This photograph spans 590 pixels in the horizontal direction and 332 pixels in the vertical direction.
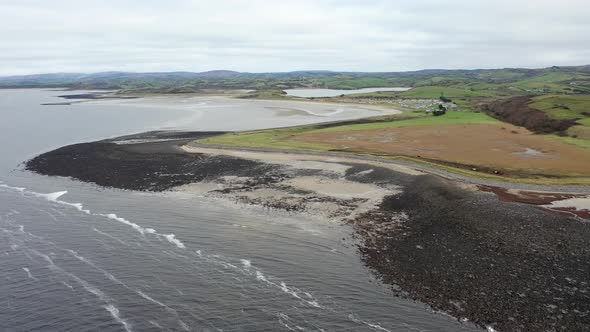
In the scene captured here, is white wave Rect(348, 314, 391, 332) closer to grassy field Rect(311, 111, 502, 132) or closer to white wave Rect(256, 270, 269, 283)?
white wave Rect(256, 270, 269, 283)

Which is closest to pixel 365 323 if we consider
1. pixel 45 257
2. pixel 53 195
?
pixel 45 257

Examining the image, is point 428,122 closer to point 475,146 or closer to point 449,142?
point 449,142

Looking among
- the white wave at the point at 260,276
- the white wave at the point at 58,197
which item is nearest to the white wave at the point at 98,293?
the white wave at the point at 260,276

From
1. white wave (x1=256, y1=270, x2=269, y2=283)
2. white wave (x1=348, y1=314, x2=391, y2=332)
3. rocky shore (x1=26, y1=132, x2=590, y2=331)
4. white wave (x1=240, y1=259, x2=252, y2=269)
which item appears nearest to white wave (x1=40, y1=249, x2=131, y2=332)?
white wave (x1=256, y1=270, x2=269, y2=283)

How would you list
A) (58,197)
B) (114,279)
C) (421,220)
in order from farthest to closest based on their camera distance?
(58,197) → (421,220) → (114,279)

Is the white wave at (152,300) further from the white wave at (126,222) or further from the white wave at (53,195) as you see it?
the white wave at (53,195)
